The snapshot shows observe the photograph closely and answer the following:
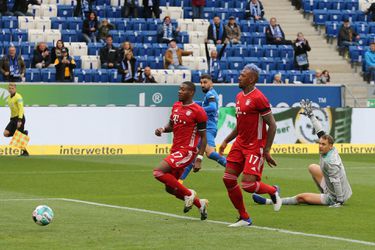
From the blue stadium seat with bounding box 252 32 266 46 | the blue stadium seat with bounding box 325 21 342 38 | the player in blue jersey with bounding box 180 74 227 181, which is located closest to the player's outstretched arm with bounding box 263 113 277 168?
the player in blue jersey with bounding box 180 74 227 181

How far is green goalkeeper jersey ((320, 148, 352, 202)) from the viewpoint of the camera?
56.0 feet

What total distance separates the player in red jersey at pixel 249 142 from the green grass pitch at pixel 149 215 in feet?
1.75

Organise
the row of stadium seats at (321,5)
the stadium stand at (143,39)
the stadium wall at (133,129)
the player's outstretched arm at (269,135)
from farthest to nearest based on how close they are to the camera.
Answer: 1. the row of stadium seats at (321,5)
2. the stadium stand at (143,39)
3. the stadium wall at (133,129)
4. the player's outstretched arm at (269,135)

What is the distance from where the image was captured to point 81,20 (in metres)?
39.5

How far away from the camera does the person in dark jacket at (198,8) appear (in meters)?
41.5

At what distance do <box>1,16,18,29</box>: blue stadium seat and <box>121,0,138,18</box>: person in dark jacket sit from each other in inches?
169

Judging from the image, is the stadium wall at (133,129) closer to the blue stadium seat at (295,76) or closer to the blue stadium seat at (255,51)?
the blue stadium seat at (295,76)

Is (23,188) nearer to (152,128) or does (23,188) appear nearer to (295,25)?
(152,128)

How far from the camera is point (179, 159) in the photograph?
50.7ft

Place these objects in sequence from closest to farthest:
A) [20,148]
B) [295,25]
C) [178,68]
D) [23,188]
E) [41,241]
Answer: [41,241]
[23,188]
[20,148]
[178,68]
[295,25]

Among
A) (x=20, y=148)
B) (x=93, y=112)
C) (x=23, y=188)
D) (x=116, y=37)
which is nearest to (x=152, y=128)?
(x=93, y=112)

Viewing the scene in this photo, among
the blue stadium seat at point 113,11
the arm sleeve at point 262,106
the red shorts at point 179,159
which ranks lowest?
the blue stadium seat at point 113,11

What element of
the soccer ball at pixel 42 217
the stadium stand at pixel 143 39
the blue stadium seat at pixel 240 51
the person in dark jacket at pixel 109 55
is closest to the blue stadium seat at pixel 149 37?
the stadium stand at pixel 143 39

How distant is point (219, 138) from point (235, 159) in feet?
63.6
